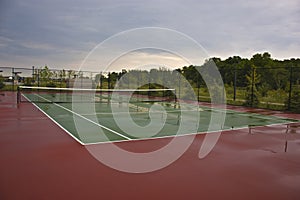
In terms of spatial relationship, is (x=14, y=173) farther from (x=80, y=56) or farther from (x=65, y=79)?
(x=65, y=79)

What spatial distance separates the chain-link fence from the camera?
1173 cm

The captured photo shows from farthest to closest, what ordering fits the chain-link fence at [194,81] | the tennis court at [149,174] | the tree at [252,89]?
1. the tree at [252,89]
2. the chain-link fence at [194,81]
3. the tennis court at [149,174]

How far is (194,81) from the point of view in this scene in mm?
17234

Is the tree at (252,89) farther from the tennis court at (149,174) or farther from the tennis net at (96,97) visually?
the tennis court at (149,174)

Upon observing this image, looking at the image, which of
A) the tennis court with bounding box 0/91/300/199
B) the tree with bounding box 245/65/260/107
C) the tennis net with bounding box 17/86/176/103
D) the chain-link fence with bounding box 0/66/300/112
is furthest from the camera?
the tennis net with bounding box 17/86/176/103

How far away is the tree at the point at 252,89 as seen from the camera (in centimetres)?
1211

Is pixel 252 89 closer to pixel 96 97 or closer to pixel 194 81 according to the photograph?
pixel 194 81

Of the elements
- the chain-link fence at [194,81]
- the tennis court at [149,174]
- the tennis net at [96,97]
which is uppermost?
the chain-link fence at [194,81]

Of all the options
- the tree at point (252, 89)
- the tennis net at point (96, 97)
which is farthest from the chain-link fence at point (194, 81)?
the tennis net at point (96, 97)

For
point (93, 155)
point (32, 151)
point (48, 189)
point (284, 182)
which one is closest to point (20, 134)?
point (32, 151)

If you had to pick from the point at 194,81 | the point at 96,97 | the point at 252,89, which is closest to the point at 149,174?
the point at 252,89

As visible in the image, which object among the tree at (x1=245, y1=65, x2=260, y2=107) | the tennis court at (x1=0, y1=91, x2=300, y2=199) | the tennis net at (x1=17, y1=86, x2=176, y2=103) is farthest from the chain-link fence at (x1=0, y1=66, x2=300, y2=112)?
the tennis court at (x1=0, y1=91, x2=300, y2=199)

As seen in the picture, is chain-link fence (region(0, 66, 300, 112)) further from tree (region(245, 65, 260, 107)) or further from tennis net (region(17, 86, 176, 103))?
tennis net (region(17, 86, 176, 103))

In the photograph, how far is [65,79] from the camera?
22.1 metres
